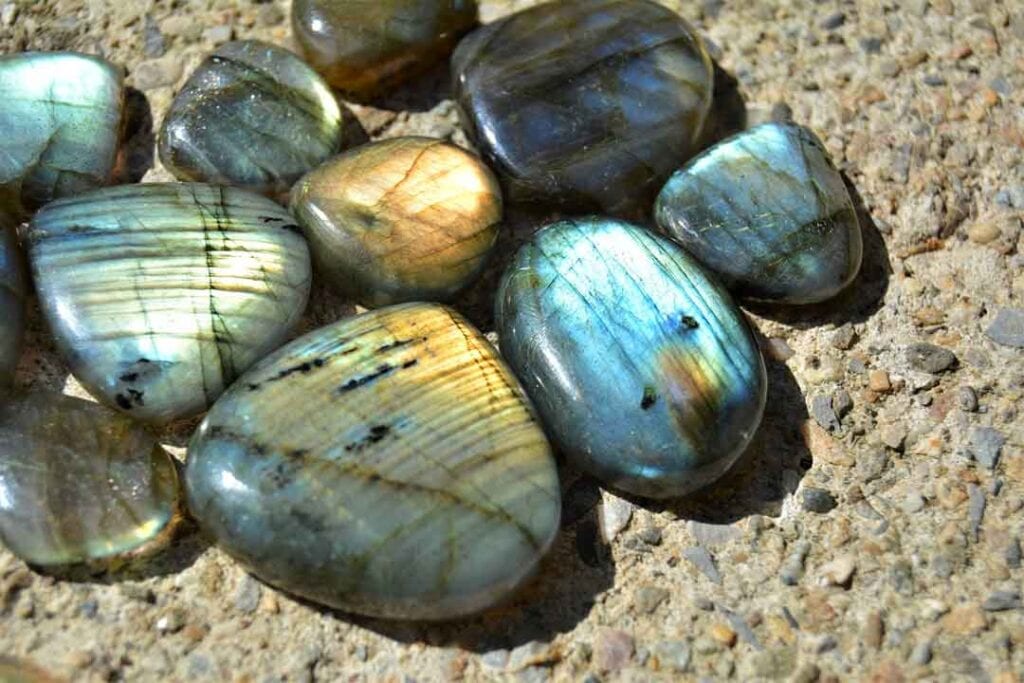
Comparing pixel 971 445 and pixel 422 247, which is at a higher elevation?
pixel 422 247

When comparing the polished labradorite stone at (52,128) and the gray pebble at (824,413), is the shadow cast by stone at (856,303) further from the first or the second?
the polished labradorite stone at (52,128)

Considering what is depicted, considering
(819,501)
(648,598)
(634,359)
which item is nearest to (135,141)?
(634,359)

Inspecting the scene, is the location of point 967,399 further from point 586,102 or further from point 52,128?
point 52,128

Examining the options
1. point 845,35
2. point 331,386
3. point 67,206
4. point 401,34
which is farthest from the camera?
point 845,35

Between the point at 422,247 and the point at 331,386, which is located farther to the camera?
the point at 422,247

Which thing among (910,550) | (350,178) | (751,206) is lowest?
(910,550)

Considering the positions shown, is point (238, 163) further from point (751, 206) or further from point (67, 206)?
point (751, 206)

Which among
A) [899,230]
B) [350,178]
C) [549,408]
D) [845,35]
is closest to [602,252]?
[549,408]
